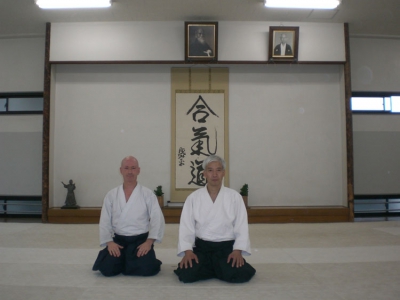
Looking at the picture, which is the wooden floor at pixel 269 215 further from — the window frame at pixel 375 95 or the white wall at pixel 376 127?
the window frame at pixel 375 95

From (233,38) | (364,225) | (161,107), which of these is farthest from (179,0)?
(364,225)

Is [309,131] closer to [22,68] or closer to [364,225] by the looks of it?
[364,225]

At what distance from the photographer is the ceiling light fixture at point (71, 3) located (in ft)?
15.9

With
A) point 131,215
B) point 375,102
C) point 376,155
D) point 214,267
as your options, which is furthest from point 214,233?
point 375,102

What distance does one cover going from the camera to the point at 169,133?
572 cm

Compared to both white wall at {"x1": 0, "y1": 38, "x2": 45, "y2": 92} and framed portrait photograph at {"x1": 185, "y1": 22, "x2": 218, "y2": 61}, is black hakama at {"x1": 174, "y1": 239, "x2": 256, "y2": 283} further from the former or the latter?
white wall at {"x1": 0, "y1": 38, "x2": 45, "y2": 92}

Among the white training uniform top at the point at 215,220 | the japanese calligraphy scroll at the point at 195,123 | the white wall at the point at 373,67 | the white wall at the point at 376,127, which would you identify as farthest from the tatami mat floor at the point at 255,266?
the white wall at the point at 373,67

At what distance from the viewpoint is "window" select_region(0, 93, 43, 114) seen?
238 inches

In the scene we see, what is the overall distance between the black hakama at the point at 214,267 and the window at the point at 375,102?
4563 mm

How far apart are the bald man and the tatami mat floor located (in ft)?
0.32

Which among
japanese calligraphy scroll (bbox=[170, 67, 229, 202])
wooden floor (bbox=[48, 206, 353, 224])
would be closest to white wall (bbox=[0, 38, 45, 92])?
wooden floor (bbox=[48, 206, 353, 224])

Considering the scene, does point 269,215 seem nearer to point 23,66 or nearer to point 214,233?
point 214,233

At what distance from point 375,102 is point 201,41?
320 centimetres

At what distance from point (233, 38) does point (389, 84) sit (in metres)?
2.87
